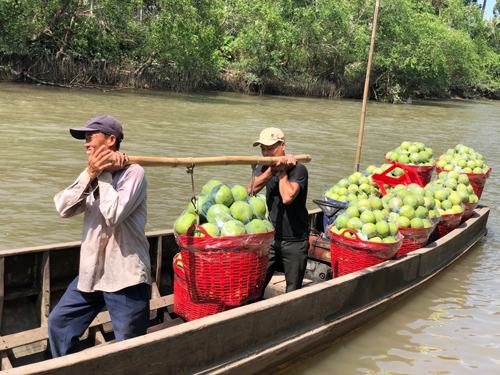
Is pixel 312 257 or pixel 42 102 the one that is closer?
pixel 312 257

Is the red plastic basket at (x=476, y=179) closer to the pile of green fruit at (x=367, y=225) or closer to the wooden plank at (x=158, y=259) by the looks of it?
the pile of green fruit at (x=367, y=225)

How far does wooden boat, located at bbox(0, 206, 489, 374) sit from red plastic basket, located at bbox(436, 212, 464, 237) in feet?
4.19

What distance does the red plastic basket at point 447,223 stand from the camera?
281 inches

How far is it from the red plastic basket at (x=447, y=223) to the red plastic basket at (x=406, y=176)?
70cm

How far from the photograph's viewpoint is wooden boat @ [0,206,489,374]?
337 cm

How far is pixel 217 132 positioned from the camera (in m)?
18.4

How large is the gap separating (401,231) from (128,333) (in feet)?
11.3

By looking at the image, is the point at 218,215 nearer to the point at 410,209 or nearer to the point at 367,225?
the point at 367,225

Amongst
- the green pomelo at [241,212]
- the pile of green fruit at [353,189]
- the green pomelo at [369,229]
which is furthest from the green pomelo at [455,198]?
the green pomelo at [241,212]

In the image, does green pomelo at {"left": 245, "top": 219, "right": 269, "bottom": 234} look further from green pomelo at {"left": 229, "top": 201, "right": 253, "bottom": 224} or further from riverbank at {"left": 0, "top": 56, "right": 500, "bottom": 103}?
riverbank at {"left": 0, "top": 56, "right": 500, "bottom": 103}

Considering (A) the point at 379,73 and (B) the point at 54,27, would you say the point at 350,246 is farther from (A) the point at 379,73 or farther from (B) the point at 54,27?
(A) the point at 379,73

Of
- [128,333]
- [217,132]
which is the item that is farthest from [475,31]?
[128,333]

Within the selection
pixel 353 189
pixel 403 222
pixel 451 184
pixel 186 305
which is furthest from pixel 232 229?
pixel 451 184

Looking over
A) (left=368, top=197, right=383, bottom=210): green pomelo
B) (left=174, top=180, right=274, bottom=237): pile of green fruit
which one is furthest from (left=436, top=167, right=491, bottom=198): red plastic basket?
(left=174, top=180, right=274, bottom=237): pile of green fruit
